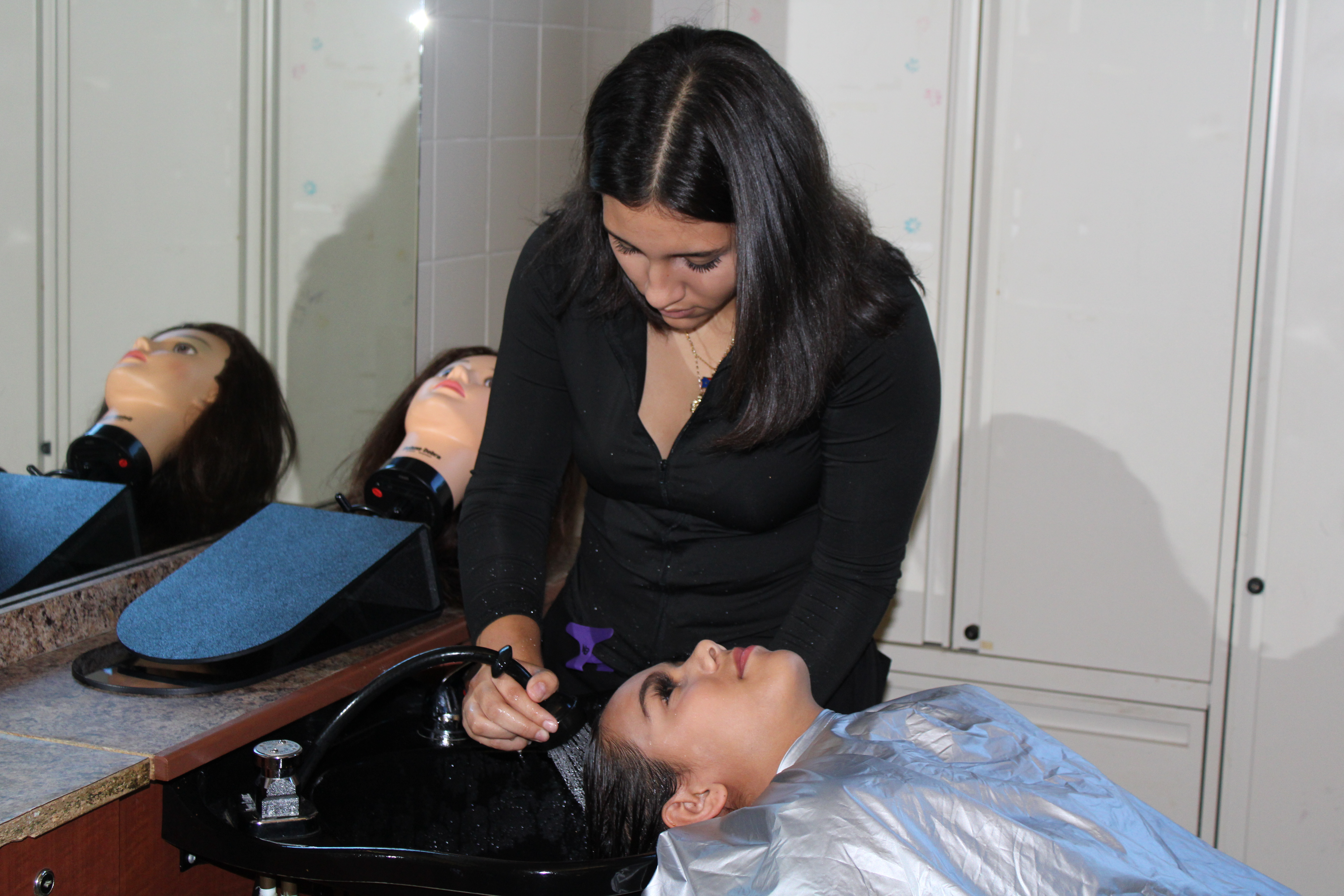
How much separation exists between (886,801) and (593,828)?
346 millimetres

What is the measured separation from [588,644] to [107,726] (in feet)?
1.74

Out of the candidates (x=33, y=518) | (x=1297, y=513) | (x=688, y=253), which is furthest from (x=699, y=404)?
(x=1297, y=513)

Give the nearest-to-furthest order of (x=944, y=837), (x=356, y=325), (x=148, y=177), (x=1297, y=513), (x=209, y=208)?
1. (x=944, y=837)
2. (x=148, y=177)
3. (x=209, y=208)
4. (x=356, y=325)
5. (x=1297, y=513)

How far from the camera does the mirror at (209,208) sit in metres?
1.34

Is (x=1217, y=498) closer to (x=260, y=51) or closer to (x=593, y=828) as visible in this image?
(x=593, y=828)

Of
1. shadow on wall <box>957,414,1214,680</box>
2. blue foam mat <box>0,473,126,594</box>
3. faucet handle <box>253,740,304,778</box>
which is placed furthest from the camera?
shadow on wall <box>957,414,1214,680</box>

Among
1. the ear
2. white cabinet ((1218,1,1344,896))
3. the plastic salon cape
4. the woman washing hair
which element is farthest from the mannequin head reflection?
white cabinet ((1218,1,1344,896))

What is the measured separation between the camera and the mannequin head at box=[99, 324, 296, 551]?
4.95 feet

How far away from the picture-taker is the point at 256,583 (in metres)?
1.35

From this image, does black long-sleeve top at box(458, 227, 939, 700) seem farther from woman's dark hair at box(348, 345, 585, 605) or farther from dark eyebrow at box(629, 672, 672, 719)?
woman's dark hair at box(348, 345, 585, 605)

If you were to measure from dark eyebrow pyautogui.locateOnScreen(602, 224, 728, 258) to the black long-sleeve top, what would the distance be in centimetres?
16

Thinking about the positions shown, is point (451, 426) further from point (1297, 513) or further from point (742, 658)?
point (1297, 513)

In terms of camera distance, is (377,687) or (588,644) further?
(588,644)

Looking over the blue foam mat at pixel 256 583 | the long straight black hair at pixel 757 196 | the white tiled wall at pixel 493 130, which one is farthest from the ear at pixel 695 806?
the white tiled wall at pixel 493 130
